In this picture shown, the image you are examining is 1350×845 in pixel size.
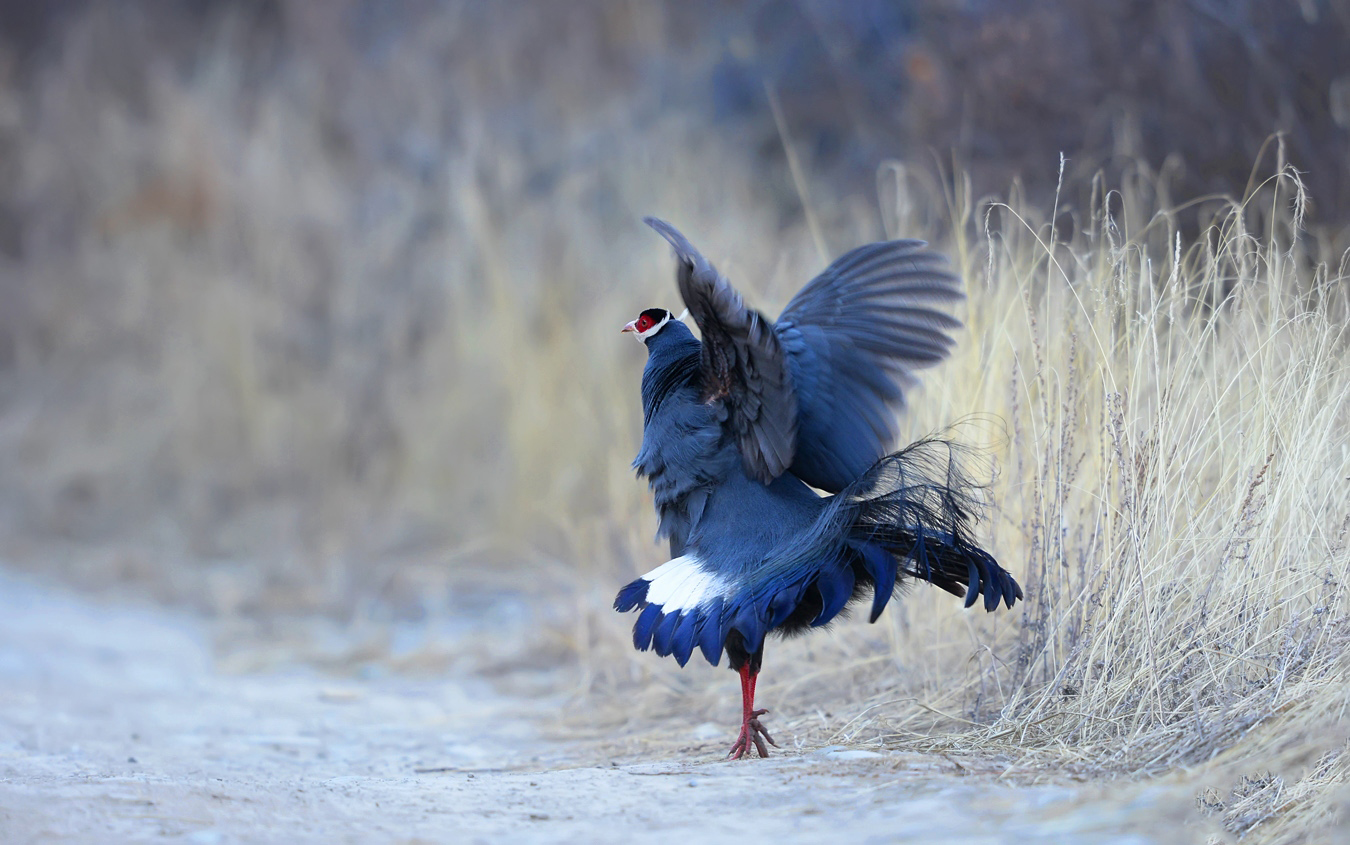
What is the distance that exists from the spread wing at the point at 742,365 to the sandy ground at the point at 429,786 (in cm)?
71

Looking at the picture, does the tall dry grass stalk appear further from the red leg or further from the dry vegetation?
the red leg

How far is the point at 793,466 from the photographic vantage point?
308 cm

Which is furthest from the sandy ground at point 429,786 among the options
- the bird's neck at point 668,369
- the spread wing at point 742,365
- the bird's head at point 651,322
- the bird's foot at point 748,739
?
the bird's head at point 651,322

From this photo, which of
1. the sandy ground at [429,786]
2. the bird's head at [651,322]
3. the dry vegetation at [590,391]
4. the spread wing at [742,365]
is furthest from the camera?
the bird's head at [651,322]

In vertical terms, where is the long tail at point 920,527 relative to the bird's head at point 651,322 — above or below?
below

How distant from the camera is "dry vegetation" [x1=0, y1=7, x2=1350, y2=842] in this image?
2705mm

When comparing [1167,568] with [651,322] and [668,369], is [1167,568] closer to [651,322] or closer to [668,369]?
[668,369]

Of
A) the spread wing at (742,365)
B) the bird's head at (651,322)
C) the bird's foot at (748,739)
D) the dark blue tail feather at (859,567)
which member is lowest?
the bird's foot at (748,739)

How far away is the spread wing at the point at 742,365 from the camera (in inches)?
99.3

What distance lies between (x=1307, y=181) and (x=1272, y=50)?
726 millimetres

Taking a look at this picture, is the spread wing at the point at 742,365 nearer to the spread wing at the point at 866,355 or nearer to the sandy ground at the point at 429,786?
the spread wing at the point at 866,355

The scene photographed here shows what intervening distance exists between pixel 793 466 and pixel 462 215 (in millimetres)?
4643

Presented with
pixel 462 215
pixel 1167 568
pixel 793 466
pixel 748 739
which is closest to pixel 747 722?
pixel 748 739

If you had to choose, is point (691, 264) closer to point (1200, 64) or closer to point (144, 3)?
point (1200, 64)
